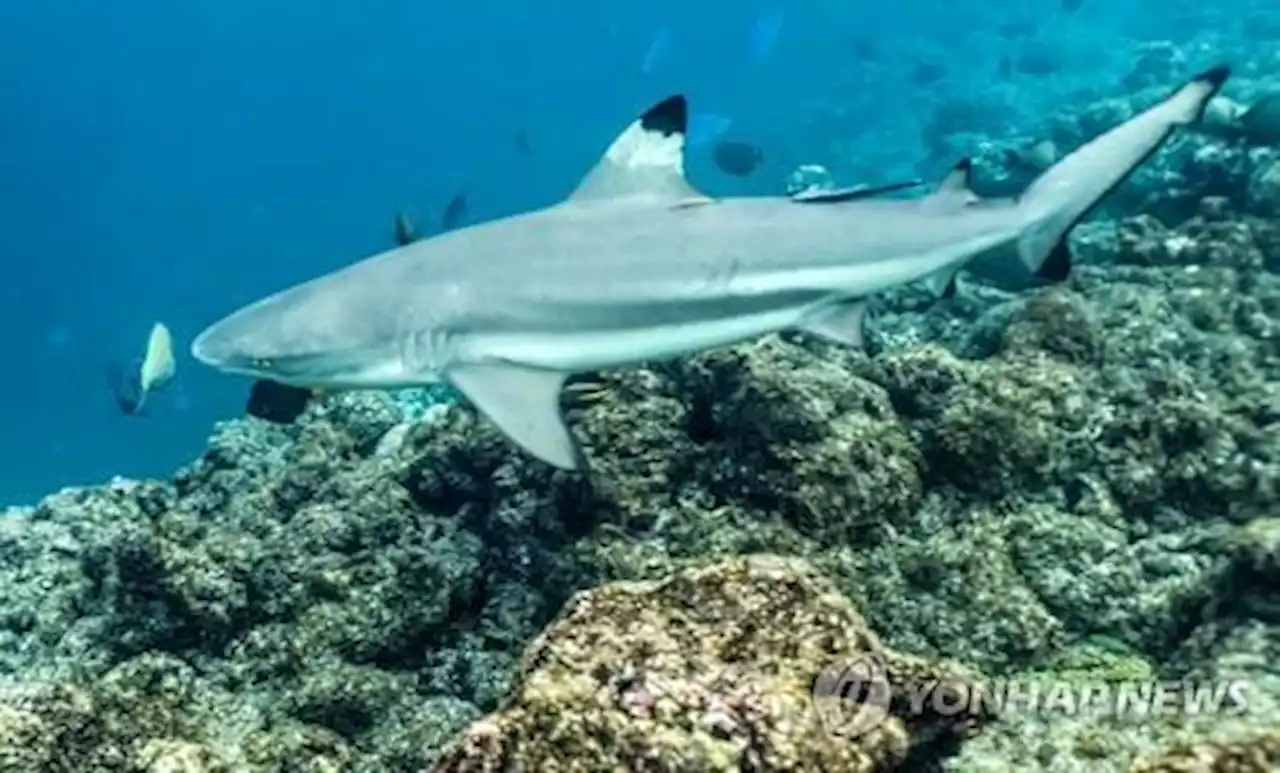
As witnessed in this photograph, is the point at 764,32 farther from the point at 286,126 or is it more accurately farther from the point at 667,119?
the point at 286,126

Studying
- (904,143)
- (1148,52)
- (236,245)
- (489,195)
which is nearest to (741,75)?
(489,195)

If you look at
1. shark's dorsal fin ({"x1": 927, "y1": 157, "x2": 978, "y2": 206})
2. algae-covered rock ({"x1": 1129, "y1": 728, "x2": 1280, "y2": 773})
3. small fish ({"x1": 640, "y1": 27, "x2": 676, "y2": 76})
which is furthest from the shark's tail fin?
small fish ({"x1": 640, "y1": 27, "x2": 676, "y2": 76})

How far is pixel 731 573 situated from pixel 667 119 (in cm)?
250

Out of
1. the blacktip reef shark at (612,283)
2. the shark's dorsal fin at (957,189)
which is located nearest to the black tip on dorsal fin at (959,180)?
the shark's dorsal fin at (957,189)

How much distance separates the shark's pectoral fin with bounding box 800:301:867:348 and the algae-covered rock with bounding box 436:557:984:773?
207 centimetres

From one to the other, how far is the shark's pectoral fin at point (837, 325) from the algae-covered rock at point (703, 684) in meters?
2.07

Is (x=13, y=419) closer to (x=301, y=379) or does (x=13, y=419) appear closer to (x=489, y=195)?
(x=489, y=195)

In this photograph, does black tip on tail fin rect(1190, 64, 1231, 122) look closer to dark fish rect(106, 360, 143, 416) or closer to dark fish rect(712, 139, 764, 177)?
dark fish rect(106, 360, 143, 416)

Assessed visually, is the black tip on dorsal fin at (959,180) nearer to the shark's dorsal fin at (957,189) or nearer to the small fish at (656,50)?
the shark's dorsal fin at (957,189)

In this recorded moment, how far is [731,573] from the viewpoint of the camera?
363 centimetres

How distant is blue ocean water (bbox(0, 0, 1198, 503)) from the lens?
177ft

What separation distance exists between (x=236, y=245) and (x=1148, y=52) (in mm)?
98809

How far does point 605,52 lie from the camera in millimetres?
173000

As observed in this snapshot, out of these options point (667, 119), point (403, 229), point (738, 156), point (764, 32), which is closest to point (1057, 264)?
point (667, 119)
